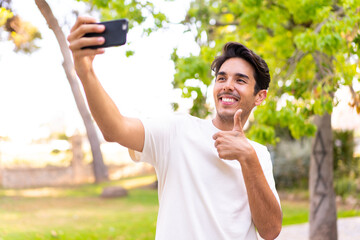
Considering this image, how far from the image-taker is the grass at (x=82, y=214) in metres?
9.67

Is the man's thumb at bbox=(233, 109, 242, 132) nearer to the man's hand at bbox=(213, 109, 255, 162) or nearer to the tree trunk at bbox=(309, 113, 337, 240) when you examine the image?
the man's hand at bbox=(213, 109, 255, 162)

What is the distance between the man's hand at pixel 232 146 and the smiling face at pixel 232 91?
0.15m

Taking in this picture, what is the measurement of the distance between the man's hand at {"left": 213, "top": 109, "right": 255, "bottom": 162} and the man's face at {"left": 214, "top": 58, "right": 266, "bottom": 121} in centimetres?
16

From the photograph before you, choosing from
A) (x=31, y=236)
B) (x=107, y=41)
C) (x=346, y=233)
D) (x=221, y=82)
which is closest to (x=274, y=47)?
(x=346, y=233)

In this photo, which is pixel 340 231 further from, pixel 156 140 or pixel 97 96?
pixel 97 96

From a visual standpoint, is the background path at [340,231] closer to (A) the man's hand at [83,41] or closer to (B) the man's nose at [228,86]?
(B) the man's nose at [228,86]

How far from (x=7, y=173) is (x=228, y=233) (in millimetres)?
16254

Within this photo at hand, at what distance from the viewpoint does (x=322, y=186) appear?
Result: 21.1 ft

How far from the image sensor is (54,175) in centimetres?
1705

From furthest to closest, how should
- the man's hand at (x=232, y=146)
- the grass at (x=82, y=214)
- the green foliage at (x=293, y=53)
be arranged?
the grass at (x=82, y=214) → the green foliage at (x=293, y=53) → the man's hand at (x=232, y=146)

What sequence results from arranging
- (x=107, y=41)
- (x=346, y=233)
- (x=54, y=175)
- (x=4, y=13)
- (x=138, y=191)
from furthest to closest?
(x=54, y=175)
(x=138, y=191)
(x=346, y=233)
(x=4, y=13)
(x=107, y=41)

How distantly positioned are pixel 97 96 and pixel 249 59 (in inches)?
30.0

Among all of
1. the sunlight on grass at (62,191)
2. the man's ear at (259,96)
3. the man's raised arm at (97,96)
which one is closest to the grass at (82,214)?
the sunlight on grass at (62,191)

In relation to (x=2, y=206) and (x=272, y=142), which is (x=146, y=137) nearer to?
(x=272, y=142)
